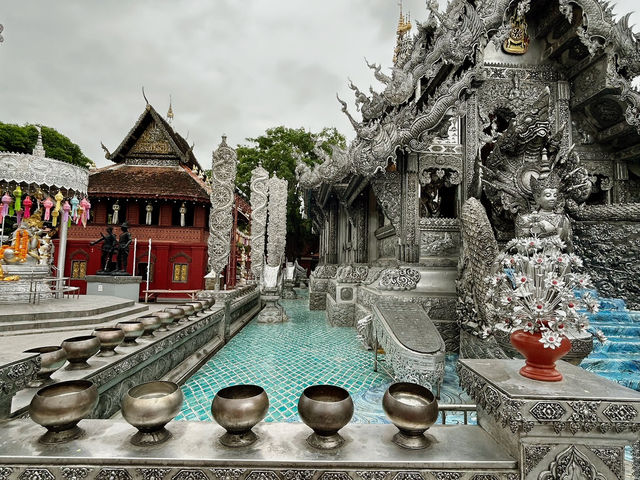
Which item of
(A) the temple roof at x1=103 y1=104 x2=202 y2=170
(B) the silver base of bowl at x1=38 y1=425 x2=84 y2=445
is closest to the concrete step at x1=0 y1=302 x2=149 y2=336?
(B) the silver base of bowl at x1=38 y1=425 x2=84 y2=445

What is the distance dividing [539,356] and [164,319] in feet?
14.0

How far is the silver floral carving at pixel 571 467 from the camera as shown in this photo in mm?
1408

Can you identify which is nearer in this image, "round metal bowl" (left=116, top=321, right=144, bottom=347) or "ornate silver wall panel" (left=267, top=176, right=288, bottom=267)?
"round metal bowl" (left=116, top=321, right=144, bottom=347)

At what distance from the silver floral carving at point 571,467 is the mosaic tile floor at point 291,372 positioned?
88.7 inches

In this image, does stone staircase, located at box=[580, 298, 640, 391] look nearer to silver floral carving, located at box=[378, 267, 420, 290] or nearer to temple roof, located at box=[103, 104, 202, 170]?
silver floral carving, located at box=[378, 267, 420, 290]

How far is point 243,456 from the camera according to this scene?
149cm

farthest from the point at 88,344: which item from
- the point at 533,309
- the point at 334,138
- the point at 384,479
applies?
the point at 334,138

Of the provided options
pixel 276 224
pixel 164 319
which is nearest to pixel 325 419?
pixel 164 319

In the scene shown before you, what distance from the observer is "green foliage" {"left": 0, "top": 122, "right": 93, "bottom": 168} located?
88.1 ft

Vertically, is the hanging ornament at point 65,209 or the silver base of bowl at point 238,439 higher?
the hanging ornament at point 65,209

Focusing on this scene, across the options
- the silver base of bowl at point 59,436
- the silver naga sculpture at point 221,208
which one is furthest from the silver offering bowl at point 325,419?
the silver naga sculpture at point 221,208

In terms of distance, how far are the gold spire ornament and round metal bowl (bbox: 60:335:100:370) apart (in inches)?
378

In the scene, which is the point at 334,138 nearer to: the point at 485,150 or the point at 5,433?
the point at 485,150

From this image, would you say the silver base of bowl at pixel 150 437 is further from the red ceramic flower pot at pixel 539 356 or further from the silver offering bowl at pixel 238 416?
the red ceramic flower pot at pixel 539 356
